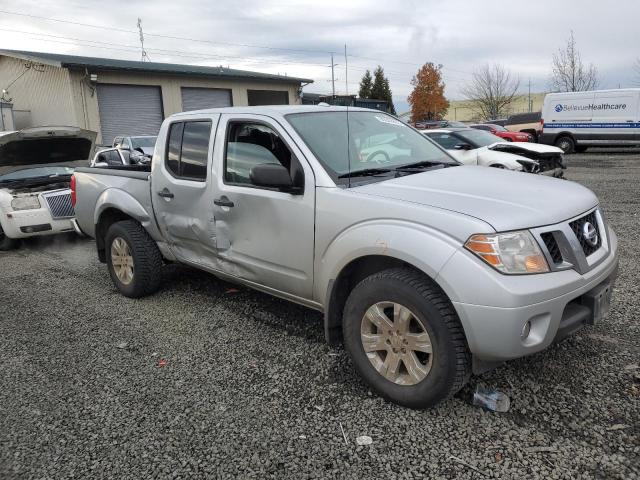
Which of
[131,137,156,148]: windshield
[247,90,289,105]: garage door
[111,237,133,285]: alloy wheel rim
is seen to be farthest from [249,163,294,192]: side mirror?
[247,90,289,105]: garage door

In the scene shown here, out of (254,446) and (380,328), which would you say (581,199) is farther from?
(254,446)

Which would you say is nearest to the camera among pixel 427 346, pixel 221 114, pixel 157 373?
pixel 427 346

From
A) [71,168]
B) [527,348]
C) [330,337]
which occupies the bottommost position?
[330,337]

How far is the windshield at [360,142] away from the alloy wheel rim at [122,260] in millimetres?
2331

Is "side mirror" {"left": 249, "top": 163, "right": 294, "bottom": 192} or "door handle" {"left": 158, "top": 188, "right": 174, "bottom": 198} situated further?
"door handle" {"left": 158, "top": 188, "right": 174, "bottom": 198}

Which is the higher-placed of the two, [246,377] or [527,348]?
[527,348]

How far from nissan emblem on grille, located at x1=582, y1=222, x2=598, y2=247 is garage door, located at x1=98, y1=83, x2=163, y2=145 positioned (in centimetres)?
2214

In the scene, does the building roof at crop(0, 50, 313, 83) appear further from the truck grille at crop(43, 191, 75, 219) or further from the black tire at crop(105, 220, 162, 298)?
the black tire at crop(105, 220, 162, 298)

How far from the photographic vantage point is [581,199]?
3189 mm

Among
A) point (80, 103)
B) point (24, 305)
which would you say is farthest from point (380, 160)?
point (80, 103)

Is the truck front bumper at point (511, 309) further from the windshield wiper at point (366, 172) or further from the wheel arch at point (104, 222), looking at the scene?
the wheel arch at point (104, 222)

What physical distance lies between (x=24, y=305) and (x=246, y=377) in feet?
9.83

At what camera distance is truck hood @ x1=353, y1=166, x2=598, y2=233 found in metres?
2.76

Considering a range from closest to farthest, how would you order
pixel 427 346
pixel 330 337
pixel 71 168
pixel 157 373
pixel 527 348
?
pixel 527 348, pixel 427 346, pixel 330 337, pixel 157 373, pixel 71 168
